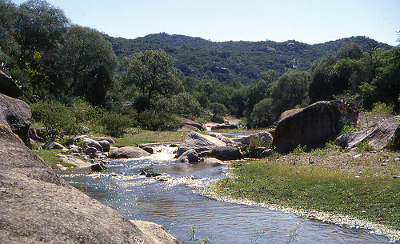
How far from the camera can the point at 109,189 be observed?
12391mm

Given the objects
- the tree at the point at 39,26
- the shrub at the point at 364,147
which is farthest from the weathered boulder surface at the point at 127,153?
the tree at the point at 39,26

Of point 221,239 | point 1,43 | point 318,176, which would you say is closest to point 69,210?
point 221,239

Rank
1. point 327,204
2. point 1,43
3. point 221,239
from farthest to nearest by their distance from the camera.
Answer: point 1,43 < point 327,204 < point 221,239

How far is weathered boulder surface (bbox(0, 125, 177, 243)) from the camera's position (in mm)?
2637

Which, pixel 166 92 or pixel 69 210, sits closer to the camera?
pixel 69 210

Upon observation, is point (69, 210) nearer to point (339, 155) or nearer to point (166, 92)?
point (339, 155)

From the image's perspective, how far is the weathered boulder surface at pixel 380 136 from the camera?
41.4 ft

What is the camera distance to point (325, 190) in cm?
966

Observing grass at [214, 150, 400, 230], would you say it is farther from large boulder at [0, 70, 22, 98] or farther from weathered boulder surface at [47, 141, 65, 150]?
weathered boulder surface at [47, 141, 65, 150]

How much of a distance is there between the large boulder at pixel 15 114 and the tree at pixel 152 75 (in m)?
41.7

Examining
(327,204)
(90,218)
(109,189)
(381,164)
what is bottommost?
(109,189)

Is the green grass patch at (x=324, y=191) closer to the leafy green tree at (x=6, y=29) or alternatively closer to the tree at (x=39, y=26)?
the leafy green tree at (x=6, y=29)

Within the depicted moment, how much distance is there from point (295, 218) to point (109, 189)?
6.98 meters

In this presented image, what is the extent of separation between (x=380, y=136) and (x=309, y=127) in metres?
4.58
